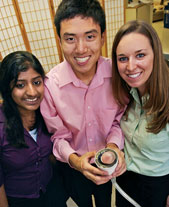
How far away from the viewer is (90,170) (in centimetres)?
99

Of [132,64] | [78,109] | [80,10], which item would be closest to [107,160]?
[78,109]

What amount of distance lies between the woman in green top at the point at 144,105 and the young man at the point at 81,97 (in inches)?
3.6

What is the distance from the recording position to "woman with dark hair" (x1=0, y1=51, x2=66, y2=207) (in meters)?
1.09

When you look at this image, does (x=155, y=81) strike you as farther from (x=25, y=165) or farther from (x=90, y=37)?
(x=25, y=165)

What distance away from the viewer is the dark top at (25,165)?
1161mm

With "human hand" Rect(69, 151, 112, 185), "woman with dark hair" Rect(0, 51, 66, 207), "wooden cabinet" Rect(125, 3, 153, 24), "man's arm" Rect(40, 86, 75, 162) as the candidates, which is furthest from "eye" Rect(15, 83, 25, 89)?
"wooden cabinet" Rect(125, 3, 153, 24)

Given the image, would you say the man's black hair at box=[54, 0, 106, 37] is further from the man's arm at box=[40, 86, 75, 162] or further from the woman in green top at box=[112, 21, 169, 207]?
the man's arm at box=[40, 86, 75, 162]

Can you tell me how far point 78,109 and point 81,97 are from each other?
0.26 feet

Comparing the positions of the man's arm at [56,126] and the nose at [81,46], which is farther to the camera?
the man's arm at [56,126]

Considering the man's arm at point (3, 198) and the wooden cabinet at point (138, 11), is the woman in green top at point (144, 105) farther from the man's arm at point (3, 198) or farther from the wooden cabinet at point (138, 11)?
the wooden cabinet at point (138, 11)

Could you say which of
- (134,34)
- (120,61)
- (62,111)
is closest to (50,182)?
(62,111)

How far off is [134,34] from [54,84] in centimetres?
55

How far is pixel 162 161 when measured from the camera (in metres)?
1.13

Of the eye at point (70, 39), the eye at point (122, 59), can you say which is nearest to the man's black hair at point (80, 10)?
the eye at point (70, 39)
